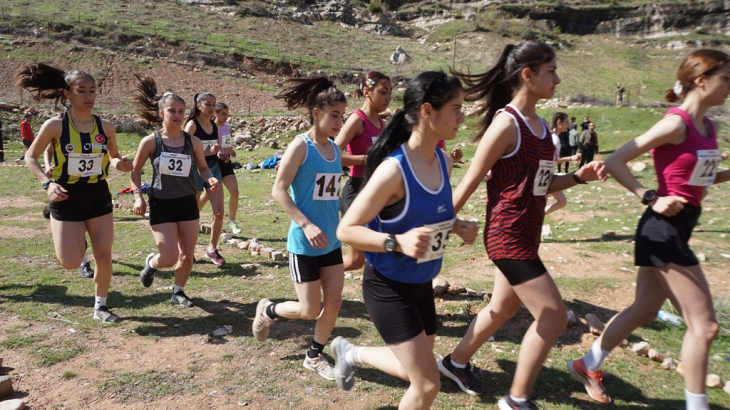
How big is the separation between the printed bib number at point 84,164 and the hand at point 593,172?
412 centimetres

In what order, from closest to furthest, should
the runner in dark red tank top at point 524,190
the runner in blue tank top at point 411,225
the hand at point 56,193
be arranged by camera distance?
1. the runner in blue tank top at point 411,225
2. the runner in dark red tank top at point 524,190
3. the hand at point 56,193

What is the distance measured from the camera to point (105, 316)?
4.71 meters

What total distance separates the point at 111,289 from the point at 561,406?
16.1 feet

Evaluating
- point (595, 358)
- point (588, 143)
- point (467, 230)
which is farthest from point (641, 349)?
point (588, 143)

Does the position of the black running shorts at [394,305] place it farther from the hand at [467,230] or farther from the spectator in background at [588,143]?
the spectator in background at [588,143]

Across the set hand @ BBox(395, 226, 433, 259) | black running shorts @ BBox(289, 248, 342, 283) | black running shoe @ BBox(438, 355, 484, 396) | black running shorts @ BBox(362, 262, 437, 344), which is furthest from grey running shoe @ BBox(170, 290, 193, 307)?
hand @ BBox(395, 226, 433, 259)

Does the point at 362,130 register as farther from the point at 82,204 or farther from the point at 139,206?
the point at 82,204

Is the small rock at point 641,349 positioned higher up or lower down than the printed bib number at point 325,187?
lower down

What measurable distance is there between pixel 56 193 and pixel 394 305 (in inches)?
132

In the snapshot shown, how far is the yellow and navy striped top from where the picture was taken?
4465mm

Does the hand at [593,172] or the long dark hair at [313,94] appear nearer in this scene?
the hand at [593,172]

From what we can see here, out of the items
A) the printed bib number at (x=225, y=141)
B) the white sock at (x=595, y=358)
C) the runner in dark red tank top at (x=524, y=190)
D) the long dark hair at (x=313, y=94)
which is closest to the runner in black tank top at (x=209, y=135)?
the printed bib number at (x=225, y=141)

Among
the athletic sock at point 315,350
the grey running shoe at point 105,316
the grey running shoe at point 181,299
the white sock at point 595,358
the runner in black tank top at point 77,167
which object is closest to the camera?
the white sock at point 595,358

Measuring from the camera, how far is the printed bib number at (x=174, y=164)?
476cm
